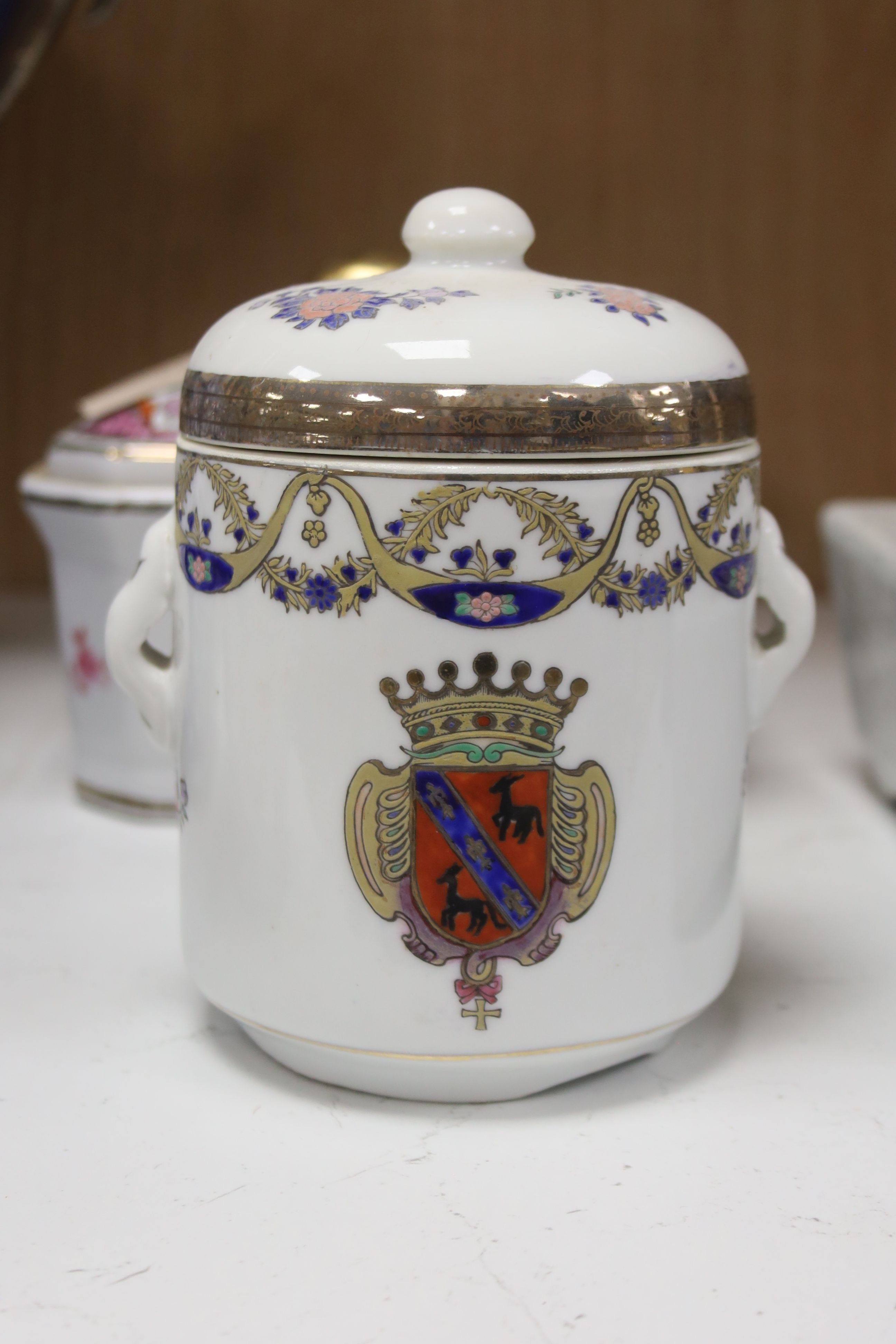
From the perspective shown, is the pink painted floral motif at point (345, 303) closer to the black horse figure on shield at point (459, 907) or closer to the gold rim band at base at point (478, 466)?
the gold rim band at base at point (478, 466)

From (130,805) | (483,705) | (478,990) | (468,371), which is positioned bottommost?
(130,805)

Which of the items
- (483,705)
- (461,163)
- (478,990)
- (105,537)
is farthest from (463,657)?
(461,163)

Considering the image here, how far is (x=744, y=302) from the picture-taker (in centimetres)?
126

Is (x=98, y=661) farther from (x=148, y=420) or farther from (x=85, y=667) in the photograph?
(x=148, y=420)

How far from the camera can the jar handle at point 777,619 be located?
0.55 metres

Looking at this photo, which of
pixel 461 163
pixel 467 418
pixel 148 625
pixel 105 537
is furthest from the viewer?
pixel 461 163

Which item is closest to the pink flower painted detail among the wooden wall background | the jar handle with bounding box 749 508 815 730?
the jar handle with bounding box 749 508 815 730

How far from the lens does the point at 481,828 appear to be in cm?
48

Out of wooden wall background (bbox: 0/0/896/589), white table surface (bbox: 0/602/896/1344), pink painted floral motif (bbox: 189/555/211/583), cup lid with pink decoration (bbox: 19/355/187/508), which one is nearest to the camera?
white table surface (bbox: 0/602/896/1344)

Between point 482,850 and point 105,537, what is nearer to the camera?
point 482,850

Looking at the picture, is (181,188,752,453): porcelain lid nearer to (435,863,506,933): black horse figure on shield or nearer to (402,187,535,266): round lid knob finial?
(402,187,535,266): round lid knob finial

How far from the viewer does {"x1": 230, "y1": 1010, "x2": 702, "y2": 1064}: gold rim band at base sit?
1.62 feet

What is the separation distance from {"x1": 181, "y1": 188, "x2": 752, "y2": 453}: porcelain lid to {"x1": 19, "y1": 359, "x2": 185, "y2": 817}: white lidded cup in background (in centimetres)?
32

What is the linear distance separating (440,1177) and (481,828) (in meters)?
0.12
